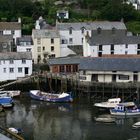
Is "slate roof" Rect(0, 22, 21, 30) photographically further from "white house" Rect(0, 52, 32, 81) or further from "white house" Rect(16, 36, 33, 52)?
"white house" Rect(0, 52, 32, 81)

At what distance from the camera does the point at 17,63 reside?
5209 centimetres

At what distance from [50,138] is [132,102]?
34.6ft

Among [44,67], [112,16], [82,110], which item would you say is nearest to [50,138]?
[82,110]

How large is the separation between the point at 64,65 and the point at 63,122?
1129cm

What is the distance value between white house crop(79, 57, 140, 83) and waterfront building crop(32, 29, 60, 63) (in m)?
8.30

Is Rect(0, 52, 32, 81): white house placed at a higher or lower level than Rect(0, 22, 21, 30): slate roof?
lower

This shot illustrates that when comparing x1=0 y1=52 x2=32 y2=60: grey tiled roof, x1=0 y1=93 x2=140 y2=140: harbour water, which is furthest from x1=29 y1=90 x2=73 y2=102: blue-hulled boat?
x1=0 y1=52 x2=32 y2=60: grey tiled roof


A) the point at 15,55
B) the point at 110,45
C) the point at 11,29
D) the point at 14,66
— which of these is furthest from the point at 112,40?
the point at 11,29

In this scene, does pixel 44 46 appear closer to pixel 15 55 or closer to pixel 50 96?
pixel 15 55

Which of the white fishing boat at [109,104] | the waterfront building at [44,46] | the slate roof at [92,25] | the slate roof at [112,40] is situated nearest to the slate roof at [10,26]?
the waterfront building at [44,46]

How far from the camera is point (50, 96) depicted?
47.8 metres

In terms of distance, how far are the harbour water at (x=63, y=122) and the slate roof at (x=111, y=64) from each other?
10.9ft

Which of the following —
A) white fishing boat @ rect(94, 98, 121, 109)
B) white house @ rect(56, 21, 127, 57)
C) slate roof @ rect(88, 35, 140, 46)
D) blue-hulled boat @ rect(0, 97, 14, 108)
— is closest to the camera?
white fishing boat @ rect(94, 98, 121, 109)

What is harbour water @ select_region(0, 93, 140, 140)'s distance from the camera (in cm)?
3804
